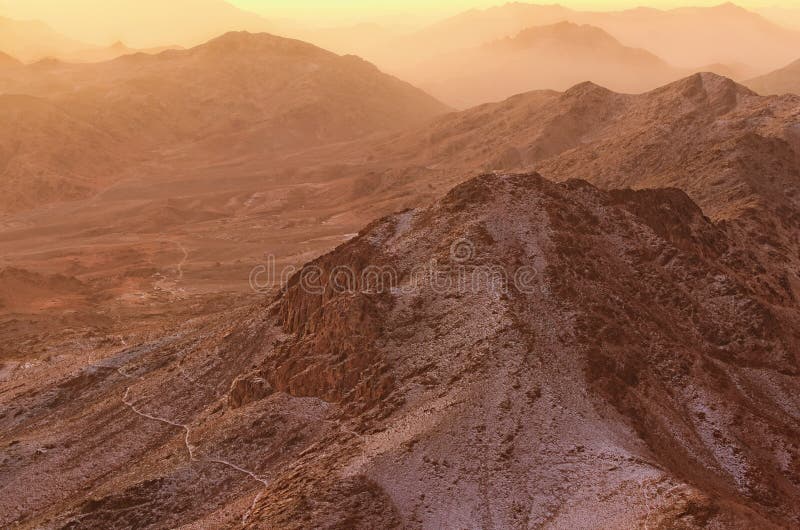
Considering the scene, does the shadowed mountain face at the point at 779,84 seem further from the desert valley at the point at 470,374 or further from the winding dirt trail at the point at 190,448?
the winding dirt trail at the point at 190,448

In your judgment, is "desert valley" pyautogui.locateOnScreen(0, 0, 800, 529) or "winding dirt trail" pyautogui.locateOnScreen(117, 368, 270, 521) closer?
"desert valley" pyautogui.locateOnScreen(0, 0, 800, 529)

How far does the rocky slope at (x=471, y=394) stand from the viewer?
2833 cm

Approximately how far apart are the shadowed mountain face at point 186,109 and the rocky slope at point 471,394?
295 ft

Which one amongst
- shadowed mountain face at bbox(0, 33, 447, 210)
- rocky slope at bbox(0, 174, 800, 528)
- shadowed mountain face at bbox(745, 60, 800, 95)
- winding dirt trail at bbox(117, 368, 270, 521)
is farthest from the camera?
shadowed mountain face at bbox(745, 60, 800, 95)

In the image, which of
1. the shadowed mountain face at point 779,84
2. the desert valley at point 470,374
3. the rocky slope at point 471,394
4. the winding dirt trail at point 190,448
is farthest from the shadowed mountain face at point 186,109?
the rocky slope at point 471,394

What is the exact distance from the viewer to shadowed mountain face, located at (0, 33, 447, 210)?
131 m

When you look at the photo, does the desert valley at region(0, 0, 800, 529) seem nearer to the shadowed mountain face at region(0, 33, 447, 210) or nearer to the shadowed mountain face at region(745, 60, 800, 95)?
the shadowed mountain face at region(0, 33, 447, 210)

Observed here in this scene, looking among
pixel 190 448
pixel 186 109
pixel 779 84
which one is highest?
pixel 186 109

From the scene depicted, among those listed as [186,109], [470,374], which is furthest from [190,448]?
[186,109]

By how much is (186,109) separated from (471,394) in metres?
147

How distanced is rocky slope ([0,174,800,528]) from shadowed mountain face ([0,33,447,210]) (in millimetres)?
90023

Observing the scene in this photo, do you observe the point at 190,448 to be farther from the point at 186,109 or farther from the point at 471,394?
the point at 186,109

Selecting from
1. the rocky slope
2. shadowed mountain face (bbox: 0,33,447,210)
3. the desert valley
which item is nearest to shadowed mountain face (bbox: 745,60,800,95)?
shadowed mountain face (bbox: 0,33,447,210)

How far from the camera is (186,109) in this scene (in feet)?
538
